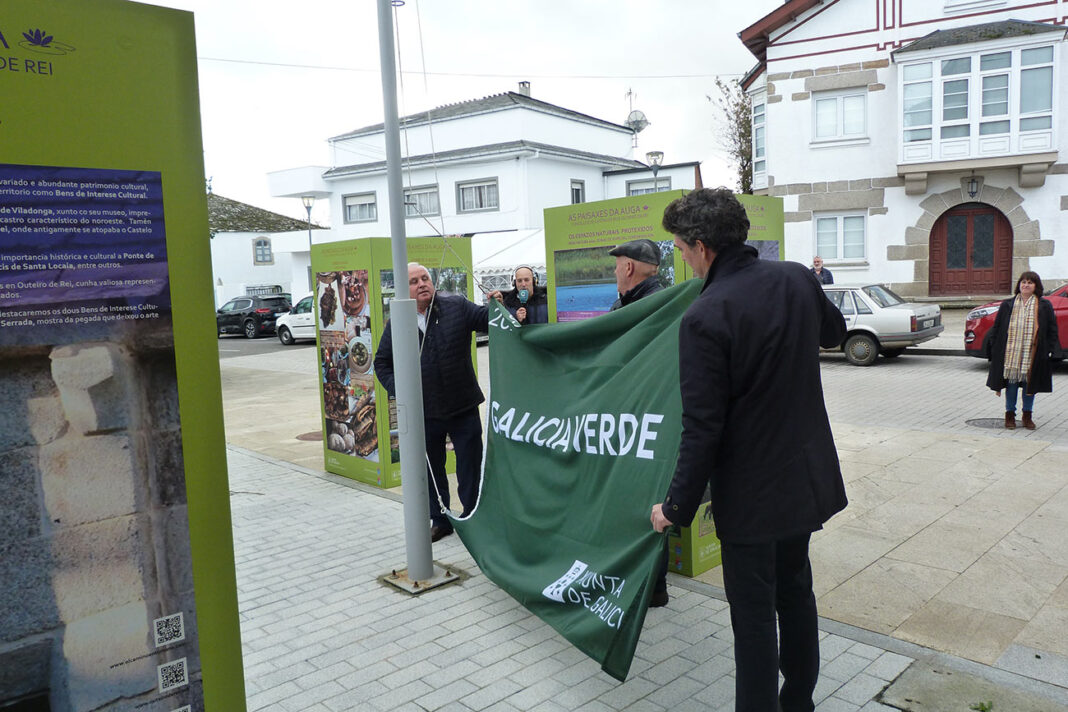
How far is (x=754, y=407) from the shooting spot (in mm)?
2896

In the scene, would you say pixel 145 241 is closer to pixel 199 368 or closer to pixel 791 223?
pixel 199 368

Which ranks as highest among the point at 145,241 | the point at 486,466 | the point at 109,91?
the point at 109,91

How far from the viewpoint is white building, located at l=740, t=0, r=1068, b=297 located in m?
21.7

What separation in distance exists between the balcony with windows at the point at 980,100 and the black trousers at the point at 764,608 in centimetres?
2257

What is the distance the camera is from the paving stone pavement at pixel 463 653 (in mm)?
3617

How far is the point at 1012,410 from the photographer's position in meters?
9.27

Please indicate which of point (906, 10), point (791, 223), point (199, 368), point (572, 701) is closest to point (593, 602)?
point (572, 701)

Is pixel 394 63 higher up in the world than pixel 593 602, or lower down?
higher up

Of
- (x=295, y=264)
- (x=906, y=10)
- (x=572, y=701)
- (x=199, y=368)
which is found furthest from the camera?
(x=295, y=264)

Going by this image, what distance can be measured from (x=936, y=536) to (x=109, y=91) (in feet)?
18.5

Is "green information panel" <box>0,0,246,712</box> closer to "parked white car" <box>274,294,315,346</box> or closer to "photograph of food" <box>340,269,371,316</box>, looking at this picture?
"photograph of food" <box>340,269,371,316</box>

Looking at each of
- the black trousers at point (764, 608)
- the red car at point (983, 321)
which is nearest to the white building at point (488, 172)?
the red car at point (983, 321)

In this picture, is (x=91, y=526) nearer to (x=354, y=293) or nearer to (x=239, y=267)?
(x=354, y=293)

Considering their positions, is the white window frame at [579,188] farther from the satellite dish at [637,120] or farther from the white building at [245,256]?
the white building at [245,256]
